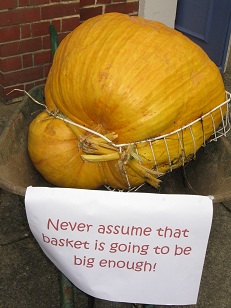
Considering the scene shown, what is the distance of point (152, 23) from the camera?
147cm

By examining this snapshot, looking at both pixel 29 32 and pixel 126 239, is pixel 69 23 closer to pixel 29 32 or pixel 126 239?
pixel 29 32

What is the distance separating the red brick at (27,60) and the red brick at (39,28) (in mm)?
159

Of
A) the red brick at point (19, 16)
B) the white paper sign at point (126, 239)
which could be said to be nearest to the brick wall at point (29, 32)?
the red brick at point (19, 16)

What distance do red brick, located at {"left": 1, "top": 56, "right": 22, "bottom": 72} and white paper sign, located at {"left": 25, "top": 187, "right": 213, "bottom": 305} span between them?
6.48 ft

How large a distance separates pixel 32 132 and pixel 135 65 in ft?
1.40

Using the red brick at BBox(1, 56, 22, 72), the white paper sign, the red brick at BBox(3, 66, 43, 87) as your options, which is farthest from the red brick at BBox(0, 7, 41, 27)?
the white paper sign

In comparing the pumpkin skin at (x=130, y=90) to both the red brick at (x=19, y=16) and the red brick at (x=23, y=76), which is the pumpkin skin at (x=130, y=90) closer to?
the red brick at (x=19, y=16)

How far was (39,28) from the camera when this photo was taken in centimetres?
297

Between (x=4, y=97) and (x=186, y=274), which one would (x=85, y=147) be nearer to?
(x=186, y=274)

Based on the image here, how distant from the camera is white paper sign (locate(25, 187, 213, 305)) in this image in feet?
3.88

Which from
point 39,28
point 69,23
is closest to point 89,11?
point 69,23

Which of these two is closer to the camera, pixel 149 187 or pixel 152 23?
pixel 152 23

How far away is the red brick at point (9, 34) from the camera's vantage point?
2.84m

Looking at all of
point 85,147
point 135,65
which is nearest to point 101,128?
point 85,147
